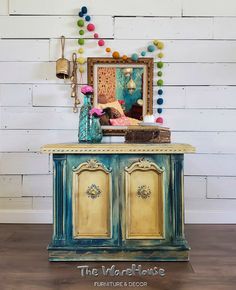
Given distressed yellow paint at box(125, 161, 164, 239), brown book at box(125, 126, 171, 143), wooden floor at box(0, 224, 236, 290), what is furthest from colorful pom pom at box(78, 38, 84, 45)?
wooden floor at box(0, 224, 236, 290)

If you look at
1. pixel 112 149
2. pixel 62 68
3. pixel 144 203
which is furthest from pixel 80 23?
pixel 144 203

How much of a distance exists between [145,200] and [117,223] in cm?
19

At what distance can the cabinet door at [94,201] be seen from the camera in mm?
1779

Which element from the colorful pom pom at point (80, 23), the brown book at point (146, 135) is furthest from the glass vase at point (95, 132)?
the colorful pom pom at point (80, 23)

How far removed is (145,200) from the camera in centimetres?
180

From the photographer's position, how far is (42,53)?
2.64 metres

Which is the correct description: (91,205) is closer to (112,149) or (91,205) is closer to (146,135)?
(112,149)

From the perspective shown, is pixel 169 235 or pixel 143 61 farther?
pixel 143 61

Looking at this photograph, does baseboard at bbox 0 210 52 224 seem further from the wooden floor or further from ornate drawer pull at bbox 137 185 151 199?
ornate drawer pull at bbox 137 185 151 199

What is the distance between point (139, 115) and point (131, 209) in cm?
99

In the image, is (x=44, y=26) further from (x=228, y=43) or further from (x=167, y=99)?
(x=228, y=43)

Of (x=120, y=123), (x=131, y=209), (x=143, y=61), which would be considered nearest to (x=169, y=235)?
(x=131, y=209)

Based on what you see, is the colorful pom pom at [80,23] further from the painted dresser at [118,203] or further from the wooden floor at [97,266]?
the wooden floor at [97,266]

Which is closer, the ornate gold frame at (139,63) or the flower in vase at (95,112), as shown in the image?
the flower in vase at (95,112)
